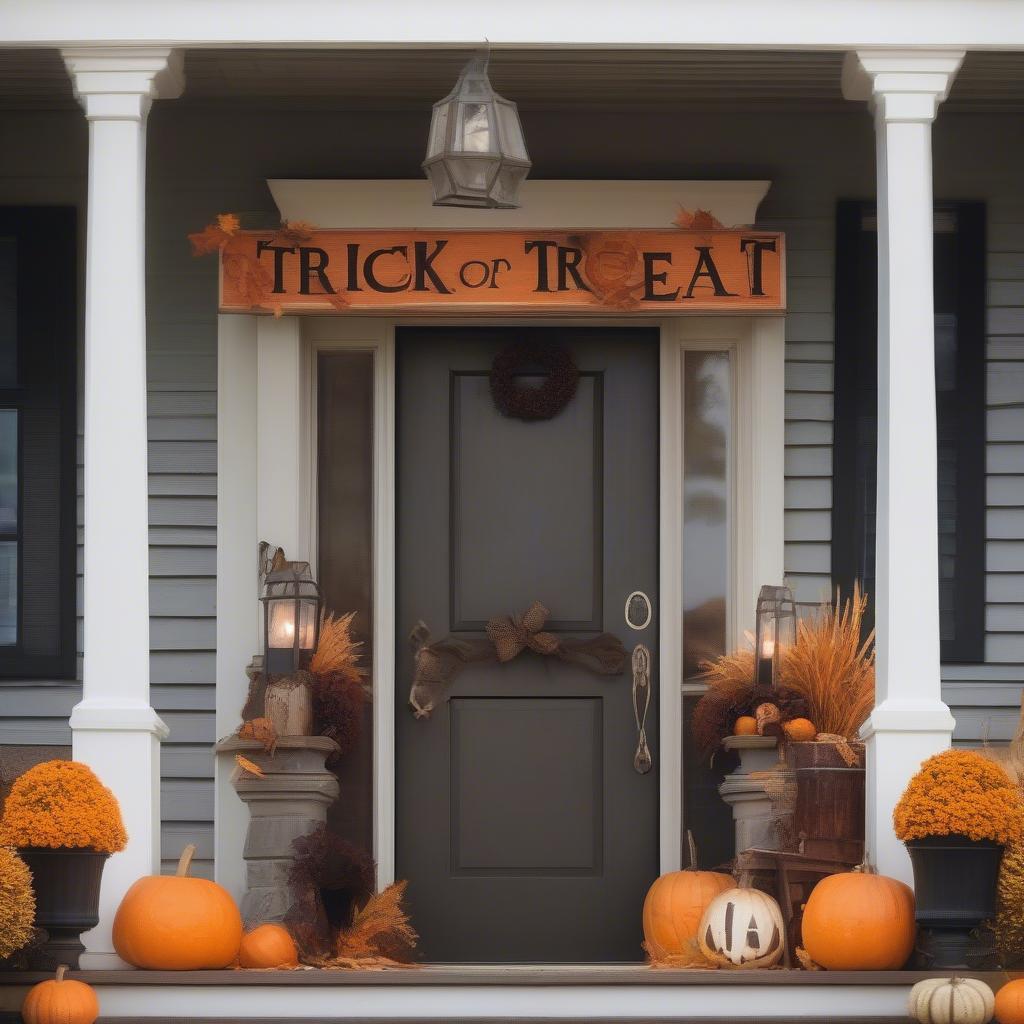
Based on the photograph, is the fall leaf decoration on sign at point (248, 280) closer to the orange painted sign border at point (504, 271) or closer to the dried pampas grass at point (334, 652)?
the orange painted sign border at point (504, 271)

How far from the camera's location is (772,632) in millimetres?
6383

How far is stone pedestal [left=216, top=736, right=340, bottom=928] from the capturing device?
19.7ft

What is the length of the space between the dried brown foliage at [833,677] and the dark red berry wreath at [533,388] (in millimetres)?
1242

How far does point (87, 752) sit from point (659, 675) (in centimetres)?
221

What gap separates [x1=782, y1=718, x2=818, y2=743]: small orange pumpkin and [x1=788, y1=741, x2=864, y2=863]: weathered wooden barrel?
0.28 meters

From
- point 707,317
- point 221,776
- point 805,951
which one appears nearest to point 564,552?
point 707,317

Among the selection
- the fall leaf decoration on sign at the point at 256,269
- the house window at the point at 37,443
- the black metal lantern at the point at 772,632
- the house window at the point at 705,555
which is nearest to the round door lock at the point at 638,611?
the house window at the point at 705,555

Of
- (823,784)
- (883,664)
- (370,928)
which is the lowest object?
(370,928)

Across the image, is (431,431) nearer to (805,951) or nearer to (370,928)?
(370,928)

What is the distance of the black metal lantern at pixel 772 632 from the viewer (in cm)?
633

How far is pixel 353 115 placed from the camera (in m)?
6.87

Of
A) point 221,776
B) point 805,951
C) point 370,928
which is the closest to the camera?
point 805,951

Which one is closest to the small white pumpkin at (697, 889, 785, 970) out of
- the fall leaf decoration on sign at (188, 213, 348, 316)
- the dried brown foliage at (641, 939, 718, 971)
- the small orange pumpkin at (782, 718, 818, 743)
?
the dried brown foliage at (641, 939, 718, 971)

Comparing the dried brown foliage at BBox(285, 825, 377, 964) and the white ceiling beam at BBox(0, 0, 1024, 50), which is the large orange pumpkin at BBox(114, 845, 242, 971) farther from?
the white ceiling beam at BBox(0, 0, 1024, 50)
